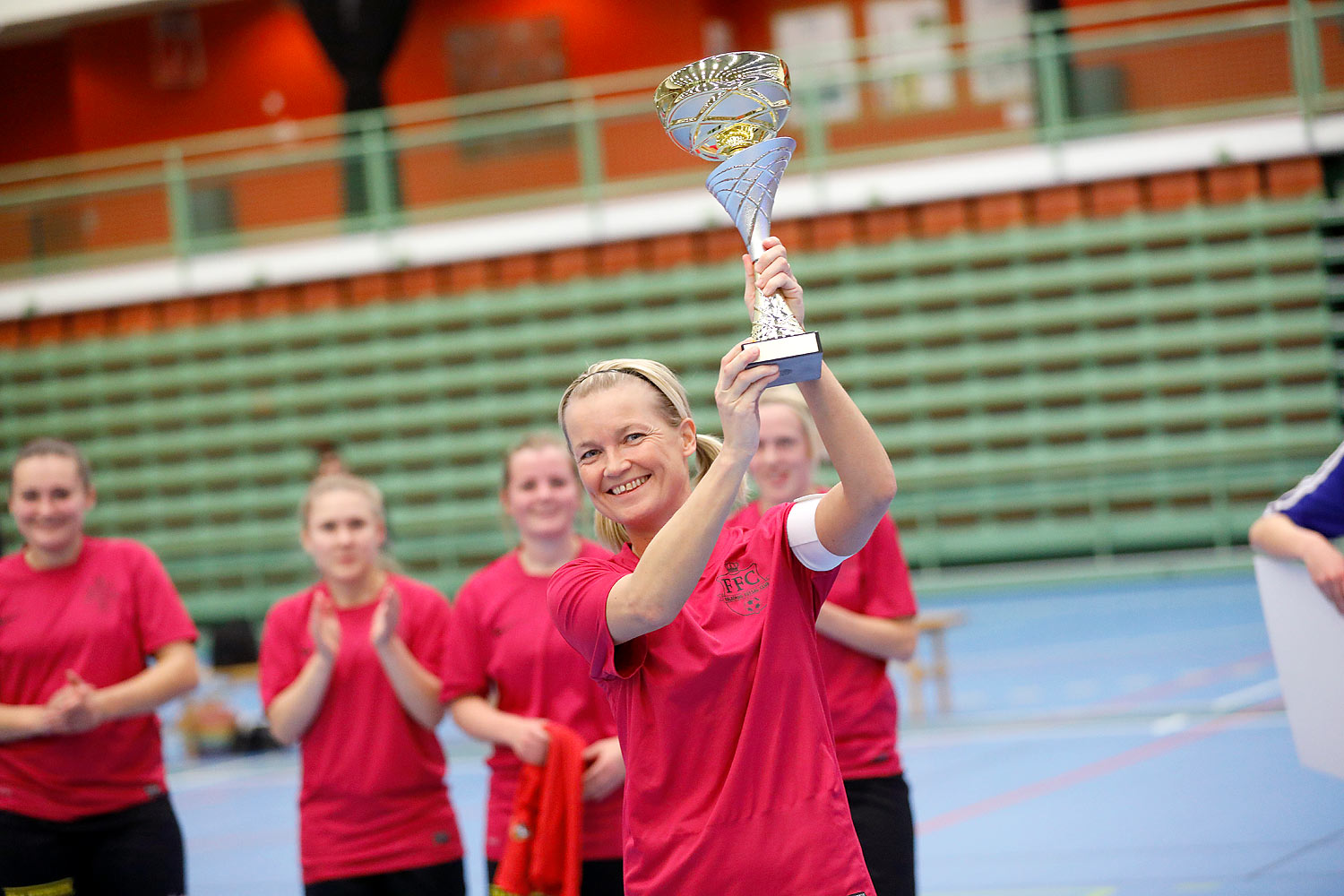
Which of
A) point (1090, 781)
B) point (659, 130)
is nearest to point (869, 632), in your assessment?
point (1090, 781)

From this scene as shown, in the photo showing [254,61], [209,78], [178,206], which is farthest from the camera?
[209,78]

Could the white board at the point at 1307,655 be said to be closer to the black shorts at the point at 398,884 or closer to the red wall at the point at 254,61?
the black shorts at the point at 398,884

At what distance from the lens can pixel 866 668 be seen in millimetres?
2873

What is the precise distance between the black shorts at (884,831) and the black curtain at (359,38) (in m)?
11.5

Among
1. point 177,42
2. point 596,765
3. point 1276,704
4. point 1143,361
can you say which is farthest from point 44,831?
point 177,42

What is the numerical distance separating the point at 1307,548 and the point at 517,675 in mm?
1797

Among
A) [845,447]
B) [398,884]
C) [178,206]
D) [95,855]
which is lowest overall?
[398,884]

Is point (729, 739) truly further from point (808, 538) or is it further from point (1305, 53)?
point (1305, 53)

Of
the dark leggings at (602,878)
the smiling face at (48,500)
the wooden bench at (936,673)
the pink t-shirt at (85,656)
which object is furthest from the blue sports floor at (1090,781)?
the smiling face at (48,500)

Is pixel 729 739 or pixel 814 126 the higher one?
pixel 814 126

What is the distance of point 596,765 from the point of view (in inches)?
110

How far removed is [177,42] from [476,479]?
7061 millimetres

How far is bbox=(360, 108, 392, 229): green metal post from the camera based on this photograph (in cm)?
1177

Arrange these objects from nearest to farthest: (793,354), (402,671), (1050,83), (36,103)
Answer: (793,354) → (402,671) → (1050,83) → (36,103)
